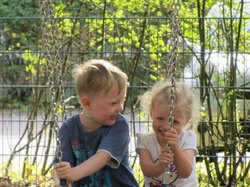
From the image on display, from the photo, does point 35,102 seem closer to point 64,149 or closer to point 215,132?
point 215,132

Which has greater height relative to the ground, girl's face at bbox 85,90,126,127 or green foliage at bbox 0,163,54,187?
girl's face at bbox 85,90,126,127

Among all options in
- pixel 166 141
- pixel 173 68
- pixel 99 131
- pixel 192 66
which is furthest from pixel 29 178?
pixel 173 68

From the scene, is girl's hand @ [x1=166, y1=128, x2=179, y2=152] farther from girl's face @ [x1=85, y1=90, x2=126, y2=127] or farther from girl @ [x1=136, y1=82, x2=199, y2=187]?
girl's face @ [x1=85, y1=90, x2=126, y2=127]

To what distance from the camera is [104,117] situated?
3.59 metres

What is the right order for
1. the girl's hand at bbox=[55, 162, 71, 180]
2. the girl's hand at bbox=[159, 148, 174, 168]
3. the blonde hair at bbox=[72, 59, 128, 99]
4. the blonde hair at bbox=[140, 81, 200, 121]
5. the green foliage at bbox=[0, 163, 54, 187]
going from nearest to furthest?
the girl's hand at bbox=[55, 162, 71, 180] < the girl's hand at bbox=[159, 148, 174, 168] < the blonde hair at bbox=[72, 59, 128, 99] < the blonde hair at bbox=[140, 81, 200, 121] < the green foliage at bbox=[0, 163, 54, 187]

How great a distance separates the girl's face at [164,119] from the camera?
3.62m

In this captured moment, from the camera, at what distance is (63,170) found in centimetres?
333

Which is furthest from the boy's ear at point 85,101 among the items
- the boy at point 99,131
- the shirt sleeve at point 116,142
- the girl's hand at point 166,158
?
the girl's hand at point 166,158

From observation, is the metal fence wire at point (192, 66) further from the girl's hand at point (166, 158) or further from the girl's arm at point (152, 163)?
the girl's hand at point (166, 158)

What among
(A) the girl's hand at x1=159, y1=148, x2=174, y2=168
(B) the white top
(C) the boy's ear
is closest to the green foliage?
(B) the white top

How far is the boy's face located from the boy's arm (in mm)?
162

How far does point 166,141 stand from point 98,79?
42 centimetres

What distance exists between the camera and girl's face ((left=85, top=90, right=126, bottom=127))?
3.54 metres

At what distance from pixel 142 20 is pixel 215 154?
1.25 metres
